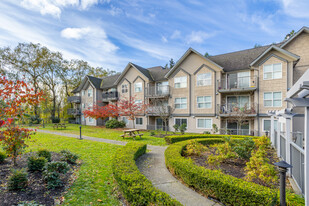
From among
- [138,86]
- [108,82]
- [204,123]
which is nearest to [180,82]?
[204,123]

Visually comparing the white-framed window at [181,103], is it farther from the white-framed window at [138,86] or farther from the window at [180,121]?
the white-framed window at [138,86]

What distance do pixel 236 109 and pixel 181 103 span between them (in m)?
6.80

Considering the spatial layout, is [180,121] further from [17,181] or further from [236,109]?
[17,181]

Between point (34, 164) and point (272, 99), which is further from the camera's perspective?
point (272, 99)

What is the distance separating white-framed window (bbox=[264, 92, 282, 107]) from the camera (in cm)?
1545

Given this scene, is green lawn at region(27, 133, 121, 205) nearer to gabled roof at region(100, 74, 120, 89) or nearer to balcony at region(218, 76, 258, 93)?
balcony at region(218, 76, 258, 93)

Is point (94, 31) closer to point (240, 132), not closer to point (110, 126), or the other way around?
point (110, 126)

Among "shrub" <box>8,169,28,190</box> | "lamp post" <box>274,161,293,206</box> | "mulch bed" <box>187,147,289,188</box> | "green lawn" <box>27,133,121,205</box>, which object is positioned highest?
"lamp post" <box>274,161,293,206</box>

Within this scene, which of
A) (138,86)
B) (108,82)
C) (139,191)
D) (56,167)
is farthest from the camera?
(108,82)

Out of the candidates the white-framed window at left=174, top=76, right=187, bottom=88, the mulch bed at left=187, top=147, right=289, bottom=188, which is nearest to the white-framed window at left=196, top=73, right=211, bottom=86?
the white-framed window at left=174, top=76, right=187, bottom=88

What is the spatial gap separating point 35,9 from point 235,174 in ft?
46.3

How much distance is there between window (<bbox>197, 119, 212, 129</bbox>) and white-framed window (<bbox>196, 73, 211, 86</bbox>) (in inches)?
179

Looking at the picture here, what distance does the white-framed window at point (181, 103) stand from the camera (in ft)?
67.5

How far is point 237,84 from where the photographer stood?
17.3 m
